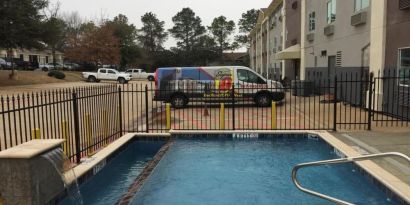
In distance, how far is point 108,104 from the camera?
37.1 ft

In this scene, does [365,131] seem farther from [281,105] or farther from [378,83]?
[281,105]

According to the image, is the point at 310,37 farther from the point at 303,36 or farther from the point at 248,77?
the point at 248,77

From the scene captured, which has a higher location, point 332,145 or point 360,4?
point 360,4

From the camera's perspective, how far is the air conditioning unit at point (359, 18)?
1630cm

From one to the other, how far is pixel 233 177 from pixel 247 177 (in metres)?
0.29

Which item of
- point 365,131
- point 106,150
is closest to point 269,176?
point 106,150

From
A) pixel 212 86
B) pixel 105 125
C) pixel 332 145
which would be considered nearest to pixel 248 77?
pixel 212 86

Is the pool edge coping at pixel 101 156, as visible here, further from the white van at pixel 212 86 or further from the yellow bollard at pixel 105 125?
the white van at pixel 212 86

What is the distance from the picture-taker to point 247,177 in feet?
26.1

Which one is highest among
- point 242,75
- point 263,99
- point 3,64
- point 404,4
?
point 404,4

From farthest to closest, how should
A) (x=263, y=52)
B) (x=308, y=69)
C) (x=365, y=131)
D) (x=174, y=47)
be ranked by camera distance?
(x=174, y=47)
(x=263, y=52)
(x=308, y=69)
(x=365, y=131)

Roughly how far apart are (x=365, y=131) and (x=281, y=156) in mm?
3037

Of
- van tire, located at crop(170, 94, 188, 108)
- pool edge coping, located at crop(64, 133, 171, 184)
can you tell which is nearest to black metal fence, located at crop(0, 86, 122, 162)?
pool edge coping, located at crop(64, 133, 171, 184)

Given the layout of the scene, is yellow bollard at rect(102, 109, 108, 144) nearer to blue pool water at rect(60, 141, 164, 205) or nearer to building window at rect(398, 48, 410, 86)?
blue pool water at rect(60, 141, 164, 205)
